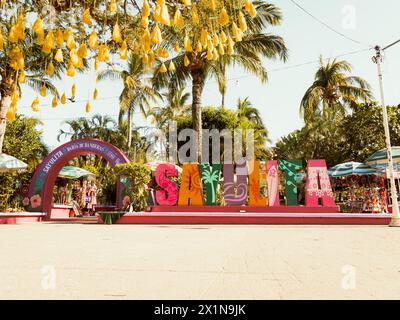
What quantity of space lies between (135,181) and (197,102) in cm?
494

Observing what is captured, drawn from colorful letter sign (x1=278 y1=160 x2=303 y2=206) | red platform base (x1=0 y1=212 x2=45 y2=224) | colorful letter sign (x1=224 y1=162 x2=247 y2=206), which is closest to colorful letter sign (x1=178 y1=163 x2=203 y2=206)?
colorful letter sign (x1=224 y1=162 x2=247 y2=206)

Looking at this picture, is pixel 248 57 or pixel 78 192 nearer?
pixel 248 57

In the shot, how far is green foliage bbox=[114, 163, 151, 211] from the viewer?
16500mm

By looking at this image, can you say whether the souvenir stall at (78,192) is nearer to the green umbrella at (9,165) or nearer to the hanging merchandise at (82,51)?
the green umbrella at (9,165)

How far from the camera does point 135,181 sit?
16.9 metres

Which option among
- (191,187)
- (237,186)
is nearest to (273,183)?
(237,186)

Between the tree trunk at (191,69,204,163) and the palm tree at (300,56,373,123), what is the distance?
39.7 feet

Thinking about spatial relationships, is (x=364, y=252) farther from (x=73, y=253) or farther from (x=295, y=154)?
(x=295, y=154)

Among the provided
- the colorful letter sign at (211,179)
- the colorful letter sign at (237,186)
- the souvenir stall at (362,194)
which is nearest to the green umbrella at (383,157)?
the souvenir stall at (362,194)

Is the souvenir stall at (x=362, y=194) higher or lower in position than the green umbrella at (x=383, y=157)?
lower

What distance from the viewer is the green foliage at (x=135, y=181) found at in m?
16.5

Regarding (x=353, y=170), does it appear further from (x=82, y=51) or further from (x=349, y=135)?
(x=82, y=51)

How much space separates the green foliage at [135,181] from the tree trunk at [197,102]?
9.22 feet

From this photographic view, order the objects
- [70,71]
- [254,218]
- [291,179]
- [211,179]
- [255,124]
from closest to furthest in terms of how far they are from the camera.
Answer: [70,71]
[254,218]
[291,179]
[211,179]
[255,124]
